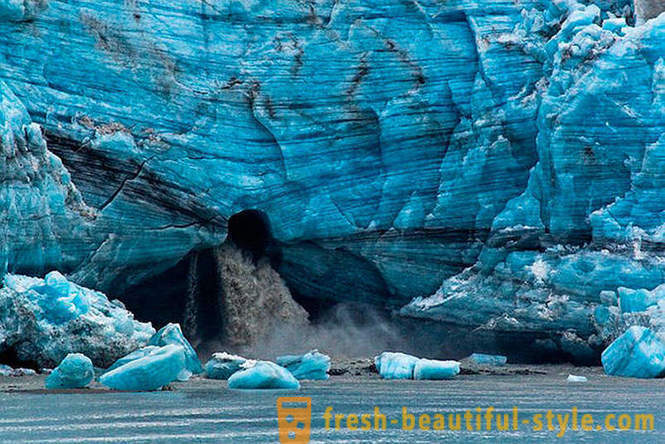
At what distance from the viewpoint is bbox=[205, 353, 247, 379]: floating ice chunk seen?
15.2m

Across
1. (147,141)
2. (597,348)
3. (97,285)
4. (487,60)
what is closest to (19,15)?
(147,141)

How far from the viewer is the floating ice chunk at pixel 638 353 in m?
15.6

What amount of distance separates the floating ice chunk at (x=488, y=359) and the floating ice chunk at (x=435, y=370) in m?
2.31

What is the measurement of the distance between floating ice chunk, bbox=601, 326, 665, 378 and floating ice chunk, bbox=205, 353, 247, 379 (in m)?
4.80

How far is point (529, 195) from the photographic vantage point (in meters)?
18.2

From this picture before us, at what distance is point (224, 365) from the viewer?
1527 cm

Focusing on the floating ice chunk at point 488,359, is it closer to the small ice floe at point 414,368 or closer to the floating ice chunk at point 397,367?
the small ice floe at point 414,368

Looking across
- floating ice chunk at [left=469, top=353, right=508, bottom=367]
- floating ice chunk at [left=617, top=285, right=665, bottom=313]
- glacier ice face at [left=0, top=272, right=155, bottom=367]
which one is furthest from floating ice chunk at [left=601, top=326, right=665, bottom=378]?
glacier ice face at [left=0, top=272, right=155, bottom=367]

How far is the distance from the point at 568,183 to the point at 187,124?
562 cm

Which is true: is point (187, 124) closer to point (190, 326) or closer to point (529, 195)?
point (190, 326)

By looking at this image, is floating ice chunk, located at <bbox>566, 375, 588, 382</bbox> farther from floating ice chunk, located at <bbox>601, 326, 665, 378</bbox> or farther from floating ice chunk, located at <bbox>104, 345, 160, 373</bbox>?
floating ice chunk, located at <bbox>104, 345, 160, 373</bbox>

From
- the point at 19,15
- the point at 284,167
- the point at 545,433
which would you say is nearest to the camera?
the point at 545,433

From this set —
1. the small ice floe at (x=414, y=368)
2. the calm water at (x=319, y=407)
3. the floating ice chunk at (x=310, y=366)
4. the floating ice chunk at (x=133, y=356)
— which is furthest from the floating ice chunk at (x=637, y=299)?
the floating ice chunk at (x=133, y=356)

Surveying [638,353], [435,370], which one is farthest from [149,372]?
[638,353]
